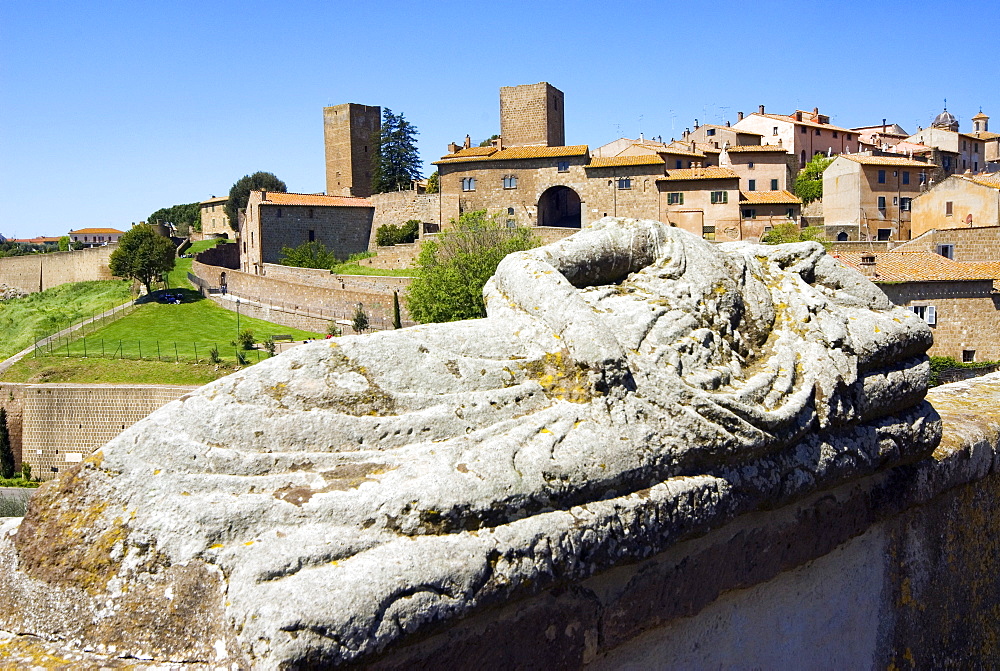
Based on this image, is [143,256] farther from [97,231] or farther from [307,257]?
[97,231]

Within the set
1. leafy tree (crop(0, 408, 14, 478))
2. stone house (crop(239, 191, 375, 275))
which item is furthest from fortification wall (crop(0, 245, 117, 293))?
leafy tree (crop(0, 408, 14, 478))

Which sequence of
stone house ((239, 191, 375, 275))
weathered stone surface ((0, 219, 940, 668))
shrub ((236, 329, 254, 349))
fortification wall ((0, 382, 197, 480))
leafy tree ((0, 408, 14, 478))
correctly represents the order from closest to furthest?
weathered stone surface ((0, 219, 940, 668))
fortification wall ((0, 382, 197, 480))
leafy tree ((0, 408, 14, 478))
shrub ((236, 329, 254, 349))
stone house ((239, 191, 375, 275))

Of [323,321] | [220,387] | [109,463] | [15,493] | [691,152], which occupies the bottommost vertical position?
[15,493]

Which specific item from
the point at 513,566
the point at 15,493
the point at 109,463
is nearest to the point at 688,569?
the point at 513,566

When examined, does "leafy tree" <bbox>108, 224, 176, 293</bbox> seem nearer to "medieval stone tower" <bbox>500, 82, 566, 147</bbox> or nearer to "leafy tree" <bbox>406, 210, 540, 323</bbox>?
"leafy tree" <bbox>406, 210, 540, 323</bbox>

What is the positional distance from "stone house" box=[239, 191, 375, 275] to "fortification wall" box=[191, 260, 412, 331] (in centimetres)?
390

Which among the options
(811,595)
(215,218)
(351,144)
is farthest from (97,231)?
(811,595)

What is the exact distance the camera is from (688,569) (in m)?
3.21

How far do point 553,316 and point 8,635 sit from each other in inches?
76.3

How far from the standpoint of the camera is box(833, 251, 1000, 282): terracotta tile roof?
2772 cm

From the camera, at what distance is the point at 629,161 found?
4581 cm

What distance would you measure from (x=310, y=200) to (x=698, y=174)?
21694mm

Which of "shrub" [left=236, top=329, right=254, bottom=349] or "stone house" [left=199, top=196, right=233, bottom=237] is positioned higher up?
"stone house" [left=199, top=196, right=233, bottom=237]

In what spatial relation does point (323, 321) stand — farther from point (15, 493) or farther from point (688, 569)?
point (688, 569)
